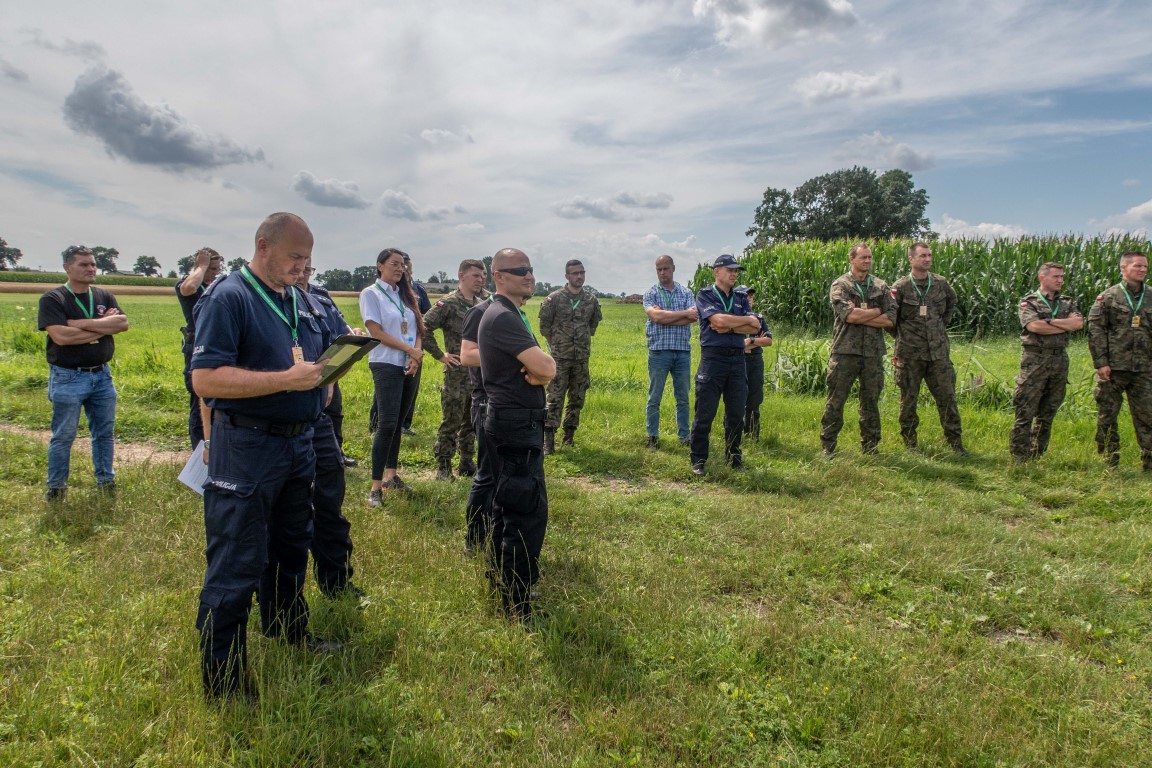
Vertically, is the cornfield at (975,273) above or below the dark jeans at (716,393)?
above

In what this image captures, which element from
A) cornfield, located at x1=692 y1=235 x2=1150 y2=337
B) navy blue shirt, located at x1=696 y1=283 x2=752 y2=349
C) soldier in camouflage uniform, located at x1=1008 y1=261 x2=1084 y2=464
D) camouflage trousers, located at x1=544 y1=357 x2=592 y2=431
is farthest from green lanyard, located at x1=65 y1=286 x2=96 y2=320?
cornfield, located at x1=692 y1=235 x2=1150 y2=337

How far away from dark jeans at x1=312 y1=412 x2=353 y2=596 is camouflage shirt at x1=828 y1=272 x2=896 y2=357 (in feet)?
19.8

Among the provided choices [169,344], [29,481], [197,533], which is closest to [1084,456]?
[197,533]

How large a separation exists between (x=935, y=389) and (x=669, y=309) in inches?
135

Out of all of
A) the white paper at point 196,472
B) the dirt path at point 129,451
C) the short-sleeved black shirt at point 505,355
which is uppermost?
the short-sleeved black shirt at point 505,355

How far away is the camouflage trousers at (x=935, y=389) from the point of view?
7.77 meters

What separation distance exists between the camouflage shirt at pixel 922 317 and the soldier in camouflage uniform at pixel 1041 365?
0.81m

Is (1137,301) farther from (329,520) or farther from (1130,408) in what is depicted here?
(329,520)

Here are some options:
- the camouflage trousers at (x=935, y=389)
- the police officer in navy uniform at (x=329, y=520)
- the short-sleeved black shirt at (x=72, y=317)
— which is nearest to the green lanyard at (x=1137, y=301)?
the camouflage trousers at (x=935, y=389)

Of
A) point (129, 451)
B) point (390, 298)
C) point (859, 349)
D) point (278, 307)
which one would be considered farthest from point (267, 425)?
point (859, 349)

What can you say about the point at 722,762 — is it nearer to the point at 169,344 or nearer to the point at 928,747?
the point at 928,747

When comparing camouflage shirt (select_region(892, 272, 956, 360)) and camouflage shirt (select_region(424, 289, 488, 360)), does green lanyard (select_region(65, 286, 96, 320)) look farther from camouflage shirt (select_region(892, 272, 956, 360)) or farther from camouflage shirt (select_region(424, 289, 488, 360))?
camouflage shirt (select_region(892, 272, 956, 360))

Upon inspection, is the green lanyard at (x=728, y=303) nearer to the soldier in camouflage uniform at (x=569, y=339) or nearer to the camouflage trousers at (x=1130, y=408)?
the soldier in camouflage uniform at (x=569, y=339)

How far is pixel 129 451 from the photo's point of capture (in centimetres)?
782
